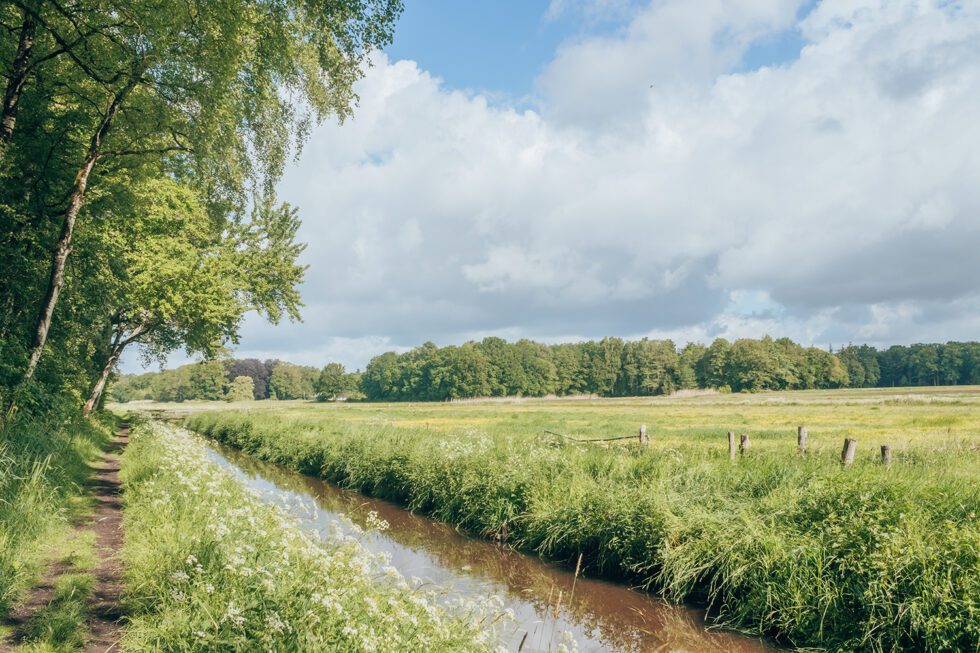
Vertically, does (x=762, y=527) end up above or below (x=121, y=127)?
below

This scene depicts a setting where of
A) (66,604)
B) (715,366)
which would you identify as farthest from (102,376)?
(715,366)

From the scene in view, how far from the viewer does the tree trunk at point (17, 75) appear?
433 inches

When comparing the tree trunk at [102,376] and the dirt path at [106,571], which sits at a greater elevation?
the tree trunk at [102,376]

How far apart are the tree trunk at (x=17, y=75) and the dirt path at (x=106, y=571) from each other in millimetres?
7445

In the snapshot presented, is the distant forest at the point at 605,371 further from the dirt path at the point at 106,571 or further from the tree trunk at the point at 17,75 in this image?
the tree trunk at the point at 17,75

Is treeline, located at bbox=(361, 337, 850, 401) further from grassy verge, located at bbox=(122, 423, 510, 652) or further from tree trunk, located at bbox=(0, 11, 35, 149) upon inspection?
grassy verge, located at bbox=(122, 423, 510, 652)

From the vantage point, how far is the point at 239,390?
510 ft

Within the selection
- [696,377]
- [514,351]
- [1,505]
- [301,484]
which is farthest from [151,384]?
[1,505]

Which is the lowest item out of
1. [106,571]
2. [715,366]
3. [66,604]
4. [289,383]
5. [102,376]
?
[289,383]

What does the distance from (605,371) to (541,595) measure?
139 meters

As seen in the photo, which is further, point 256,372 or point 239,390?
point 256,372

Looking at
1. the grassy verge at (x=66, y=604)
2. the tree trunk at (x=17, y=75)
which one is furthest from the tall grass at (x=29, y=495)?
the tree trunk at (x=17, y=75)

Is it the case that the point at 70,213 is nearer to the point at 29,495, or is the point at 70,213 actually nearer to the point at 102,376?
the point at 29,495

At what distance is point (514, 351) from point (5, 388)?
139 m
